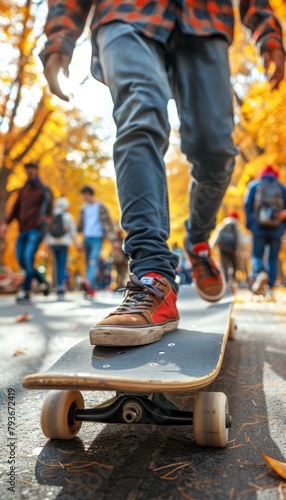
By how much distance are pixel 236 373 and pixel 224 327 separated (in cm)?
31

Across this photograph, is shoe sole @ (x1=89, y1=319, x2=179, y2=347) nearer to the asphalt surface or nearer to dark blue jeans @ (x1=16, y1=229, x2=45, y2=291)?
the asphalt surface

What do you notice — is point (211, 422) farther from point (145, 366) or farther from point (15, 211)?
point (15, 211)

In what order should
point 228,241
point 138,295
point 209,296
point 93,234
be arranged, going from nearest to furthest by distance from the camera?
point 138,295 < point 209,296 < point 93,234 < point 228,241

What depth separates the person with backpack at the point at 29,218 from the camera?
7.12 m

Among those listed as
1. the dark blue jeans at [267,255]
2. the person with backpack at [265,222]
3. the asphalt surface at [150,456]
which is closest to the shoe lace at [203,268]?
the asphalt surface at [150,456]

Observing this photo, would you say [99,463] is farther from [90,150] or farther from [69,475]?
[90,150]

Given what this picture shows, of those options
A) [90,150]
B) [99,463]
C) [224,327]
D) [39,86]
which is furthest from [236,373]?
[90,150]

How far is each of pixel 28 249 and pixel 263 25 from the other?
5.52 m

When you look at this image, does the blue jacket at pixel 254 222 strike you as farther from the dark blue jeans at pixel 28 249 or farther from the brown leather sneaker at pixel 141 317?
the brown leather sneaker at pixel 141 317

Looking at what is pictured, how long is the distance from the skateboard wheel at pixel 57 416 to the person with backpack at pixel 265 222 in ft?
19.5

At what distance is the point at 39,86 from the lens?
38.4 ft

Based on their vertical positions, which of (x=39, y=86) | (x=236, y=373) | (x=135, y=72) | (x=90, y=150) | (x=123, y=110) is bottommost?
(x=236, y=373)

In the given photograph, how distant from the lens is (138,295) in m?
1.54

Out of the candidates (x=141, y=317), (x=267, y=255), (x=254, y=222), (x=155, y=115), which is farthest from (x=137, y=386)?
(x=267, y=255)
